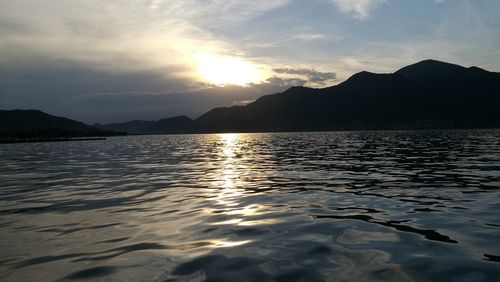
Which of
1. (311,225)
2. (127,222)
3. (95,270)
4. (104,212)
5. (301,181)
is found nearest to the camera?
(95,270)

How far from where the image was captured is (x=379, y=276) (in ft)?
23.9

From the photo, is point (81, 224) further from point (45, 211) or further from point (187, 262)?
point (187, 262)

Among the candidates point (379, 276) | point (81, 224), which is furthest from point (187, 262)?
point (81, 224)

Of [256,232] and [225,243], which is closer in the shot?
[225,243]

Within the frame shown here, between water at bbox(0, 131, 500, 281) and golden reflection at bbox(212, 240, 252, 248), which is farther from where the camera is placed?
golden reflection at bbox(212, 240, 252, 248)

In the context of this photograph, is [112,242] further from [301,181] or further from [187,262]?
[301,181]

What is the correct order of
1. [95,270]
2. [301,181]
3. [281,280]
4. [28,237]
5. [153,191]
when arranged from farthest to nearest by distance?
[301,181], [153,191], [28,237], [95,270], [281,280]

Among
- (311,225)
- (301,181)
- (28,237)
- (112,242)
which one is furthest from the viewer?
(301,181)

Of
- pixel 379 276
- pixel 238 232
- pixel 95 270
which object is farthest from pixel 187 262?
pixel 379 276

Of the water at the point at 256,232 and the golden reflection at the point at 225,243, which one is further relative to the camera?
the golden reflection at the point at 225,243

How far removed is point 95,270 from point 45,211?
8.20m

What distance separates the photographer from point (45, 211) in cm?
1463

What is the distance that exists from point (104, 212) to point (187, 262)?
7243 millimetres

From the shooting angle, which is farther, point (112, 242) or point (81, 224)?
point (81, 224)
